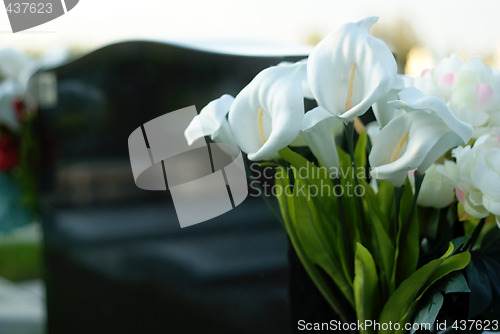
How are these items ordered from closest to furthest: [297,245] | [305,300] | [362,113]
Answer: [362,113], [297,245], [305,300]

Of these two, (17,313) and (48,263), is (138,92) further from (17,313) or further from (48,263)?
(17,313)

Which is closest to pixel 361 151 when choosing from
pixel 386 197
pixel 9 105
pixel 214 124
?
pixel 386 197

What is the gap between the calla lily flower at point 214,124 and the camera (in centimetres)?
41

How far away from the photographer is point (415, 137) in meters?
0.39

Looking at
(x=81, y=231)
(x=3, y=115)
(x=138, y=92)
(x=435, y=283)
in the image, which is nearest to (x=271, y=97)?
(x=435, y=283)

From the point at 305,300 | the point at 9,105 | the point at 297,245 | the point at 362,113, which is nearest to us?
the point at 362,113

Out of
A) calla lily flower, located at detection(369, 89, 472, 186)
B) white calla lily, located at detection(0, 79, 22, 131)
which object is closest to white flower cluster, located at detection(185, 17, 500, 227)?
calla lily flower, located at detection(369, 89, 472, 186)

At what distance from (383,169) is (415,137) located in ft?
0.11

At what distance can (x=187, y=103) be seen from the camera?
81cm

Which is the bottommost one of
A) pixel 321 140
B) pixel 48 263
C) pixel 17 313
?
pixel 17 313

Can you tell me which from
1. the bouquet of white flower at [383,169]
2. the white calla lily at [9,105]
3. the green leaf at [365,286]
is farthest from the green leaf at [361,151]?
the white calla lily at [9,105]

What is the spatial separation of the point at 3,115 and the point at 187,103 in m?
0.50

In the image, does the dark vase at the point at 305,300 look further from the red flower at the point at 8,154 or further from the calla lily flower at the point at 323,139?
the red flower at the point at 8,154

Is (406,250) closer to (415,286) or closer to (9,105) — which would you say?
(415,286)
